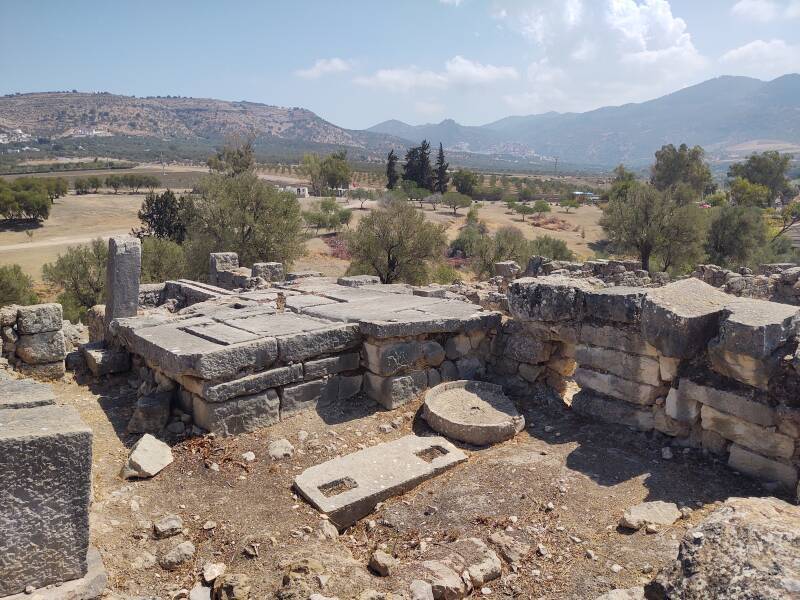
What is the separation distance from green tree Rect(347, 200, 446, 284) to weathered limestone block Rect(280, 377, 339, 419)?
14336mm

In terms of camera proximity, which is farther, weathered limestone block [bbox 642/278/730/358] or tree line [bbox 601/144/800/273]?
tree line [bbox 601/144/800/273]

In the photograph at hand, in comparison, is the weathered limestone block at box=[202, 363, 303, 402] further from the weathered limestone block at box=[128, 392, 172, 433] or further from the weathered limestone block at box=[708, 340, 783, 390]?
the weathered limestone block at box=[708, 340, 783, 390]

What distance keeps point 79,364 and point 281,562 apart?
17.6 feet

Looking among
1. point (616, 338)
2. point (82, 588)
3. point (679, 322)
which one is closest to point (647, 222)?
point (616, 338)

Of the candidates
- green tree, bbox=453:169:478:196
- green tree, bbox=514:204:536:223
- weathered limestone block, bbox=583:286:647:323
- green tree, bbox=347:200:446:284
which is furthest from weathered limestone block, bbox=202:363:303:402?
green tree, bbox=453:169:478:196

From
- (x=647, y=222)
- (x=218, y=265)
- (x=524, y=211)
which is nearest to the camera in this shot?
(x=218, y=265)

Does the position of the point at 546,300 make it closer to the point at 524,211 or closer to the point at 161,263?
the point at 161,263

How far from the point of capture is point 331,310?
8.07m

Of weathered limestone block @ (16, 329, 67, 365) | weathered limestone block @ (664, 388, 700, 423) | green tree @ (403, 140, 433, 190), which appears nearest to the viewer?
weathered limestone block @ (664, 388, 700, 423)

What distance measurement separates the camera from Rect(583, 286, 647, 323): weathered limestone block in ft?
20.6

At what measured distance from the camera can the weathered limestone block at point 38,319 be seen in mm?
7832

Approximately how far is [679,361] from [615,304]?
852mm

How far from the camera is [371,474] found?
5484 millimetres

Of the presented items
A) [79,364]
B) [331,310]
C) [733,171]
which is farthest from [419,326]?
[733,171]
